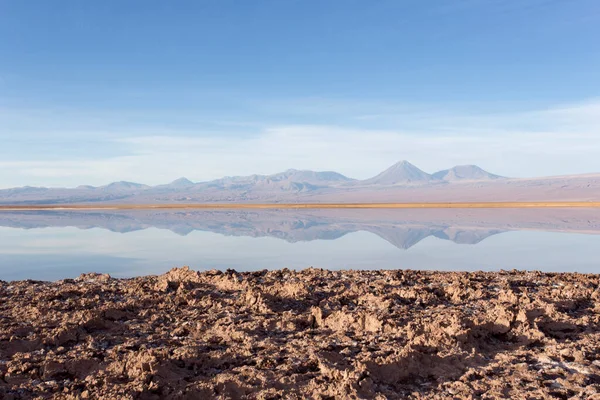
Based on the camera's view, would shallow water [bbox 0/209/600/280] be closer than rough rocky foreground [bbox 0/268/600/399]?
No

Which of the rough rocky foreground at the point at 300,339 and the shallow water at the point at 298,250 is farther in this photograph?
the shallow water at the point at 298,250

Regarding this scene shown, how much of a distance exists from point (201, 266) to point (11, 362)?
7632 millimetres

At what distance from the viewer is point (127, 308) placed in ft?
20.2

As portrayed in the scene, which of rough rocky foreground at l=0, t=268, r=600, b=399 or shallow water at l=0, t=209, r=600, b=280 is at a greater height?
rough rocky foreground at l=0, t=268, r=600, b=399

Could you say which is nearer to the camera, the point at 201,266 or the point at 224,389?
the point at 224,389

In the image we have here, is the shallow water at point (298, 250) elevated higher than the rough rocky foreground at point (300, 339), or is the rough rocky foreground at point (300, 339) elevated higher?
the rough rocky foreground at point (300, 339)

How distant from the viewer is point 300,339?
5.16 m

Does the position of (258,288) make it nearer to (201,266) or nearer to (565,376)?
(565,376)

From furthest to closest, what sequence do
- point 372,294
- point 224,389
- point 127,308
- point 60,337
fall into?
point 372,294 < point 127,308 < point 60,337 < point 224,389

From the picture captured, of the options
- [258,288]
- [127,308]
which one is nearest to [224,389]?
[127,308]

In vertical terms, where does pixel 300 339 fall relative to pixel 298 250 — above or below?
above

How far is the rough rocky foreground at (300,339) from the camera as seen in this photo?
4.04 metres

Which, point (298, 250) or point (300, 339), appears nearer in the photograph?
A: point (300, 339)

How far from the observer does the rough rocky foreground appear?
4.04 m
